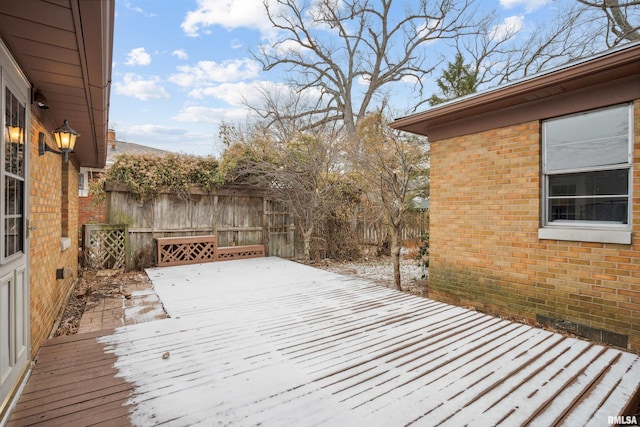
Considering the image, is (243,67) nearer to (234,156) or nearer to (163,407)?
(234,156)

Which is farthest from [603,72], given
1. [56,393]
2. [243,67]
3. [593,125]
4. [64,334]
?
[243,67]

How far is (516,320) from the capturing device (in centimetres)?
404

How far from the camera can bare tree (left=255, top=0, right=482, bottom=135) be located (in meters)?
14.4

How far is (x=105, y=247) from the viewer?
6.92 metres

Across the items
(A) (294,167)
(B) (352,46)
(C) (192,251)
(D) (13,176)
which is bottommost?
(C) (192,251)

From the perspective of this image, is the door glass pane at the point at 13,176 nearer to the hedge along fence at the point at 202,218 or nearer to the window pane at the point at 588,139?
the hedge along fence at the point at 202,218

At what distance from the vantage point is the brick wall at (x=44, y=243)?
9.42ft

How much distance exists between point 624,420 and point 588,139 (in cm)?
282

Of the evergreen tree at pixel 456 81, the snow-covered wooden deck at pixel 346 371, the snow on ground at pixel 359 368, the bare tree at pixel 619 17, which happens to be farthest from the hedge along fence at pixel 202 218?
the bare tree at pixel 619 17

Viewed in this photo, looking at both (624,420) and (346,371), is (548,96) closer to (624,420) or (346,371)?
(624,420)

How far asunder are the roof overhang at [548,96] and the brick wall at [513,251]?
0.16m

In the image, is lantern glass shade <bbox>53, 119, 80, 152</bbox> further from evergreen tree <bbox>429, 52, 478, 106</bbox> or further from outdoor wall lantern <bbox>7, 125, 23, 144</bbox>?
evergreen tree <bbox>429, 52, 478, 106</bbox>

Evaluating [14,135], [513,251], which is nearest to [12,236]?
[14,135]

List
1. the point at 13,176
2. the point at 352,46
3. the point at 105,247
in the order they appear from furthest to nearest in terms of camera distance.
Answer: the point at 352,46, the point at 105,247, the point at 13,176
